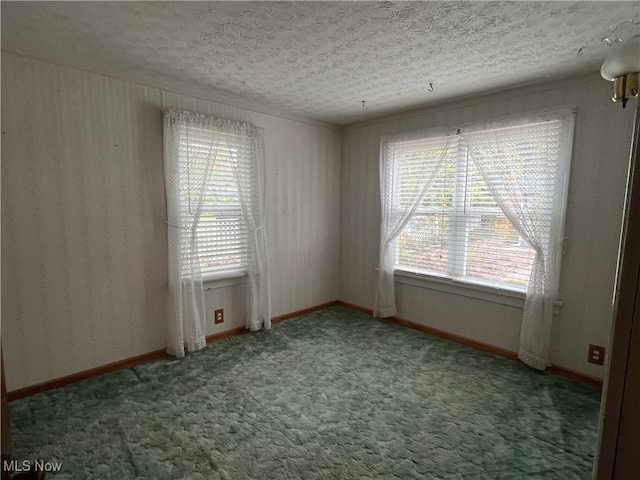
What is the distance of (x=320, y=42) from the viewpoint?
1961 millimetres

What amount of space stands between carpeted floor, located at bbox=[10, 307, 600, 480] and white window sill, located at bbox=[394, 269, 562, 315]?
52cm

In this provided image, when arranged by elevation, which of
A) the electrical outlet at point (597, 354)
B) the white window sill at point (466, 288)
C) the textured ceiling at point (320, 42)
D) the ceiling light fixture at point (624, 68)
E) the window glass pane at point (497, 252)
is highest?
the textured ceiling at point (320, 42)

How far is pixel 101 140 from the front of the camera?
2.49 m

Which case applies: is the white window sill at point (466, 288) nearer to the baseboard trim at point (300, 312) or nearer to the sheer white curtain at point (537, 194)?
the sheer white curtain at point (537, 194)

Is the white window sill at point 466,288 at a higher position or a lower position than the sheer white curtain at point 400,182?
lower

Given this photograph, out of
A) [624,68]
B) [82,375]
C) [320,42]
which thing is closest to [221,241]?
[82,375]

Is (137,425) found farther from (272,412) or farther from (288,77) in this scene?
(288,77)

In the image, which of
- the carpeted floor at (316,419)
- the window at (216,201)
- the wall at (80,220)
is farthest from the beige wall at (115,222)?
the carpeted floor at (316,419)

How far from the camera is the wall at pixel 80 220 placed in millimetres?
→ 2189

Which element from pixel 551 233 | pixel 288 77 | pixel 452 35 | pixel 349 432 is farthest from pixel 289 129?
pixel 349 432

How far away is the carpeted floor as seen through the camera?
5.62 feet

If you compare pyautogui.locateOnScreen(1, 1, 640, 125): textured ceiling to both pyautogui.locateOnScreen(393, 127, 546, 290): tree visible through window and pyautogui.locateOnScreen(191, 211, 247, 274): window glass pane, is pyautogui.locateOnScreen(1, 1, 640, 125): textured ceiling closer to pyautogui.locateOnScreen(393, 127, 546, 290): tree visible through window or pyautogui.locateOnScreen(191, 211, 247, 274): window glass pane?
pyautogui.locateOnScreen(393, 127, 546, 290): tree visible through window

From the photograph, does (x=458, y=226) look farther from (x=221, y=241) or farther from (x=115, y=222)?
(x=115, y=222)

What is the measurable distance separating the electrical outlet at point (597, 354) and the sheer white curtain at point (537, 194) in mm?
274
